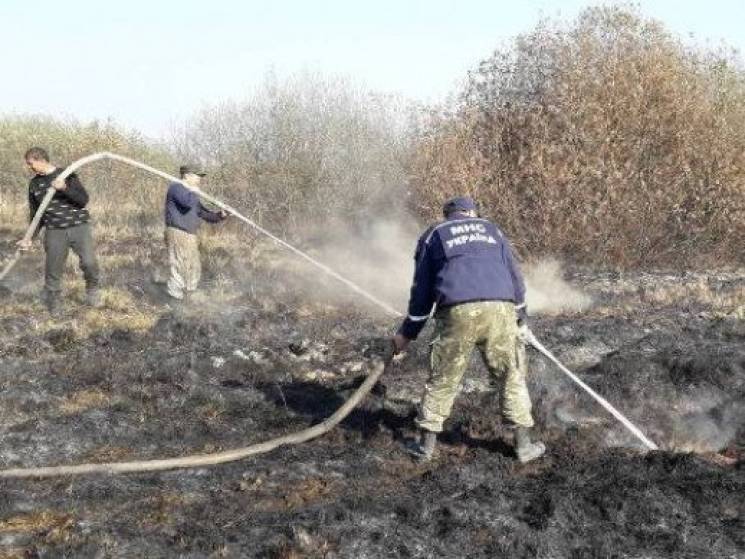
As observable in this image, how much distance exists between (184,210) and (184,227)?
0.21 metres

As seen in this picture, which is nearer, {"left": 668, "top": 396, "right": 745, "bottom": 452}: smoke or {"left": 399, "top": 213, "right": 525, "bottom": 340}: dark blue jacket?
{"left": 399, "top": 213, "right": 525, "bottom": 340}: dark blue jacket

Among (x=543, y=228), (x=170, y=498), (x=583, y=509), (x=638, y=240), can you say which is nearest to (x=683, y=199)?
(x=638, y=240)

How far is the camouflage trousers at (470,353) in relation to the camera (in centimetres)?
477

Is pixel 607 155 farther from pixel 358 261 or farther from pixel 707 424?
pixel 707 424

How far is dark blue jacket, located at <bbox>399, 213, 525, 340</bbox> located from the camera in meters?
4.75

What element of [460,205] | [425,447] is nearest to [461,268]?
[460,205]

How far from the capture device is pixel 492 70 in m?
13.0

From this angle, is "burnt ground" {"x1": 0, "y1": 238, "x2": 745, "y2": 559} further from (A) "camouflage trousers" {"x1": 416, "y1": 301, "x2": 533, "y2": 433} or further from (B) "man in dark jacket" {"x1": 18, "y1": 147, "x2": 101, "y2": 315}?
(B) "man in dark jacket" {"x1": 18, "y1": 147, "x2": 101, "y2": 315}

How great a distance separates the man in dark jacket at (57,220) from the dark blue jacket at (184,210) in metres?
0.94

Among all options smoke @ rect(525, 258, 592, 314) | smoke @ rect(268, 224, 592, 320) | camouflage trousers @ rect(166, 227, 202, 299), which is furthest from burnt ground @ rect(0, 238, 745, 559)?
smoke @ rect(268, 224, 592, 320)

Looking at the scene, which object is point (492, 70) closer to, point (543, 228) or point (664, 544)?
point (543, 228)

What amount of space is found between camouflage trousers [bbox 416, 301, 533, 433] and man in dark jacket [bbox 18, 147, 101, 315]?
489cm

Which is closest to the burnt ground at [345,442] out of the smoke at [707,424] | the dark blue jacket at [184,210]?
the smoke at [707,424]

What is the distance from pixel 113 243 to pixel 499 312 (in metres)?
10.9
